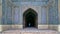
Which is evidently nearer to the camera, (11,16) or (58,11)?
(58,11)

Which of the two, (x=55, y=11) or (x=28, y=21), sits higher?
(x=55, y=11)

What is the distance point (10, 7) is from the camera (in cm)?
698

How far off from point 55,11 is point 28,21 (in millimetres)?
2869

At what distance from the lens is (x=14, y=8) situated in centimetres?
702

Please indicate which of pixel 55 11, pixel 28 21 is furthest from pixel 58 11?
pixel 28 21

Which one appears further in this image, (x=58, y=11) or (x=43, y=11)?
(x=43, y=11)

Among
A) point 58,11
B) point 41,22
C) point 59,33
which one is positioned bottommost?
point 59,33

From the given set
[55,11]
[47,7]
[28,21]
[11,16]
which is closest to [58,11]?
[55,11]

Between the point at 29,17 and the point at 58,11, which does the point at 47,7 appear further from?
the point at 29,17

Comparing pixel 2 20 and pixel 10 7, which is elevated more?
pixel 10 7

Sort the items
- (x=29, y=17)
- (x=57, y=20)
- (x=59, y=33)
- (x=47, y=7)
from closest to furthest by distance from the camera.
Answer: (x=59, y=33)
(x=57, y=20)
(x=47, y=7)
(x=29, y=17)

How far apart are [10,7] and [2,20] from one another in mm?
908

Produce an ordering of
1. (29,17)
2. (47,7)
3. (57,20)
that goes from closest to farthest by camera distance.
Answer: (57,20)
(47,7)
(29,17)

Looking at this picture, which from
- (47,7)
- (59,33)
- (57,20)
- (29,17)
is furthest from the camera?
(29,17)
